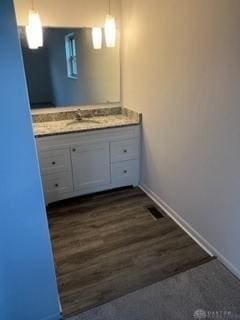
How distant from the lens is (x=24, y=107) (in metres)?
1.07

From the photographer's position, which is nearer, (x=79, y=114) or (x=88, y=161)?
(x=88, y=161)

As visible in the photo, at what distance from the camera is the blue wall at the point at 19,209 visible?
101 cm

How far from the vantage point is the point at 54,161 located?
103 inches

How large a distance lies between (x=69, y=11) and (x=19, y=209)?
2.35 metres

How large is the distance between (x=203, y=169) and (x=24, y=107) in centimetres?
146

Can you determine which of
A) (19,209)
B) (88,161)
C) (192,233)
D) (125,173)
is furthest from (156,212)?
(19,209)

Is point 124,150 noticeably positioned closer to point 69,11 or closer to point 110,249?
point 110,249

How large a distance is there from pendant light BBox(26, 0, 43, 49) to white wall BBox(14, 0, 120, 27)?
0.35 feet

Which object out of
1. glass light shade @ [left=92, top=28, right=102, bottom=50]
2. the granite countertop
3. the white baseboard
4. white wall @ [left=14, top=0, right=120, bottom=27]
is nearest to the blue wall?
the white baseboard

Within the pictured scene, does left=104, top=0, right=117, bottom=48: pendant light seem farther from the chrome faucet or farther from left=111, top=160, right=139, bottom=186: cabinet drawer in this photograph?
left=111, top=160, right=139, bottom=186: cabinet drawer

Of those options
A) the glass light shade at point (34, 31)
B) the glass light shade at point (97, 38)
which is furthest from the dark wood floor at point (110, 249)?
the glass light shade at point (97, 38)

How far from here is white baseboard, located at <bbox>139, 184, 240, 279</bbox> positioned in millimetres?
1879

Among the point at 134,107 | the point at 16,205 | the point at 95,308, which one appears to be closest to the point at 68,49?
the point at 134,107

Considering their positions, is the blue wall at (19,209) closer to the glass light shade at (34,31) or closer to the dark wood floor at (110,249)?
the dark wood floor at (110,249)
